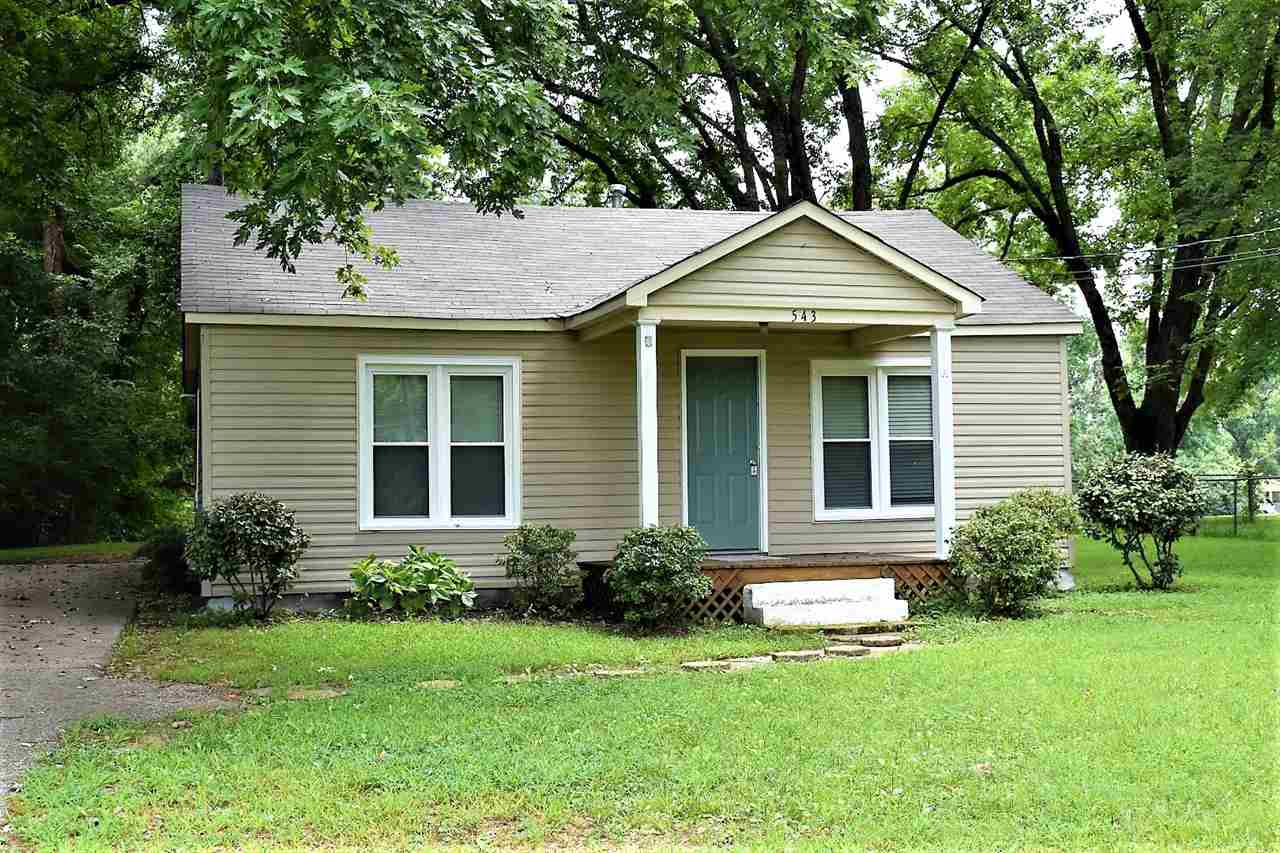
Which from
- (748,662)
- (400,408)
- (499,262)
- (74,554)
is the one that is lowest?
(748,662)

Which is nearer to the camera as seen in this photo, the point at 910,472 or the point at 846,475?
the point at 846,475

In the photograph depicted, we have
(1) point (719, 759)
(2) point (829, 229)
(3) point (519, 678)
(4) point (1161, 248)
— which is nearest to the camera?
(1) point (719, 759)

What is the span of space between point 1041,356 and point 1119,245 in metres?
13.4

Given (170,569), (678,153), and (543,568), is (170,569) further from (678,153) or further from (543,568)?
(678,153)

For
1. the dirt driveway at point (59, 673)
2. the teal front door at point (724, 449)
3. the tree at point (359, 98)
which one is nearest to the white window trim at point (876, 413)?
the teal front door at point (724, 449)

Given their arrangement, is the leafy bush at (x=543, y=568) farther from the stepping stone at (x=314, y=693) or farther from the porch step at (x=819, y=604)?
the stepping stone at (x=314, y=693)

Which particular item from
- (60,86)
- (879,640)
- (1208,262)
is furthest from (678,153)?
(879,640)

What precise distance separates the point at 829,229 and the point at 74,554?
15.6m

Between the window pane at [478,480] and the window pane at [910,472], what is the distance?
445 centimetres

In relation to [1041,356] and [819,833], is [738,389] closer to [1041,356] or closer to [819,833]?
[1041,356]

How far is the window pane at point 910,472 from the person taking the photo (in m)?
13.6

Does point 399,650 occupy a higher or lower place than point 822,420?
lower

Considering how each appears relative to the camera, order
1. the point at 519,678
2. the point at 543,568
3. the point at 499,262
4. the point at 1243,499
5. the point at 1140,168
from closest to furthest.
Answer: the point at 519,678 → the point at 543,568 → the point at 499,262 → the point at 1140,168 → the point at 1243,499

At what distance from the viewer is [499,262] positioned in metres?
13.9
